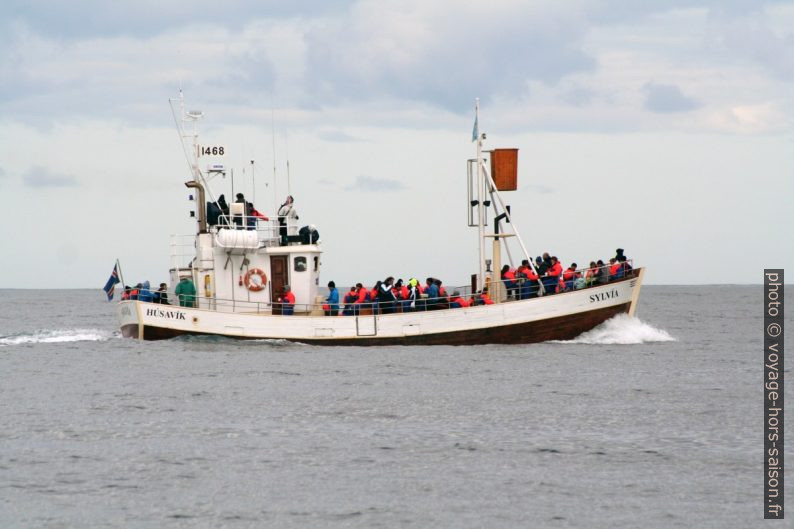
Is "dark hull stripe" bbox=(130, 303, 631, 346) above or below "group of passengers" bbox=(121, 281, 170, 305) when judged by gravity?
below

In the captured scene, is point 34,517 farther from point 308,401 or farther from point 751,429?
point 751,429

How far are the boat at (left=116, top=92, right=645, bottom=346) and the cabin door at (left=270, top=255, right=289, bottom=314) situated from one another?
32 millimetres

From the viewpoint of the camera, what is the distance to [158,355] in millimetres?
35000

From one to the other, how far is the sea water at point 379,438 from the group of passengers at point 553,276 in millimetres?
1884

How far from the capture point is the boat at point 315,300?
34.5 metres

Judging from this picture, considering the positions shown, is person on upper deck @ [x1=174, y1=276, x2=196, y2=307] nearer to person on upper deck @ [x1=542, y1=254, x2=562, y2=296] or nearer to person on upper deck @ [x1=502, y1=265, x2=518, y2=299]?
person on upper deck @ [x1=502, y1=265, x2=518, y2=299]

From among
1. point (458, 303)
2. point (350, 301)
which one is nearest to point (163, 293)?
point (350, 301)

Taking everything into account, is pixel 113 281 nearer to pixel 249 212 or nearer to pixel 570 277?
pixel 249 212

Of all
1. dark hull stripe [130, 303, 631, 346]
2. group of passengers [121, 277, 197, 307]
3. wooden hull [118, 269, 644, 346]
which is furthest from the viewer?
group of passengers [121, 277, 197, 307]

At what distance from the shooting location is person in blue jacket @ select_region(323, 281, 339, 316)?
35.1m

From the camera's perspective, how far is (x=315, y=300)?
1420 inches

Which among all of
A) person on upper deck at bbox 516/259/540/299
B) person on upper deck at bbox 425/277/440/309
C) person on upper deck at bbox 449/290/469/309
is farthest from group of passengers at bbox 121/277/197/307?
person on upper deck at bbox 516/259/540/299

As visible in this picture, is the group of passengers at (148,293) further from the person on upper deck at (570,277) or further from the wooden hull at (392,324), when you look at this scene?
the person on upper deck at (570,277)

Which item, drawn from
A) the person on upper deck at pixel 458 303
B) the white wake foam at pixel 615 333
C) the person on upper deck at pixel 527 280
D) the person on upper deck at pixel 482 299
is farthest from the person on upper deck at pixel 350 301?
the white wake foam at pixel 615 333
